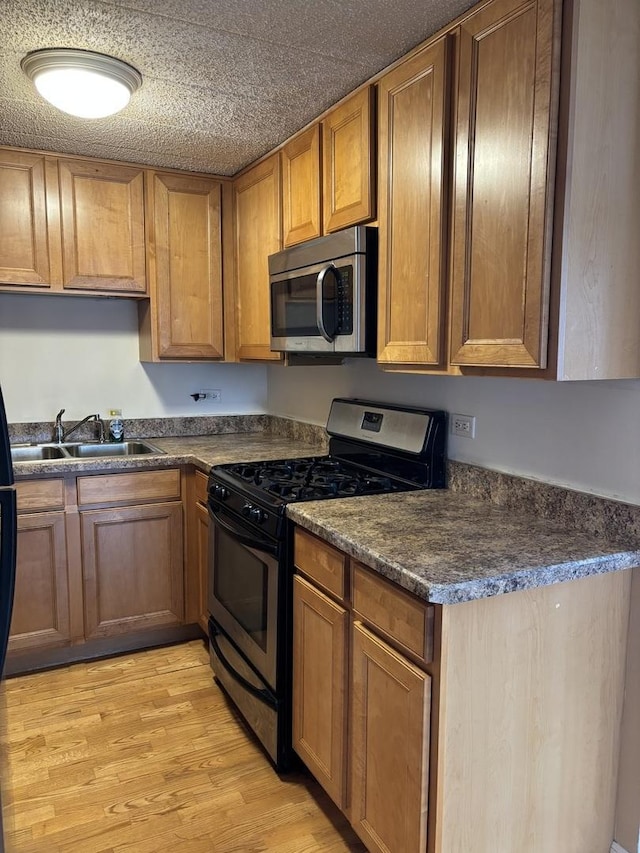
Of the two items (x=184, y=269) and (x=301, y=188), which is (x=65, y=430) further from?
(x=301, y=188)

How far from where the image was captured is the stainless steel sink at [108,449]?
3.02m

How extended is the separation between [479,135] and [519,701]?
1371 mm

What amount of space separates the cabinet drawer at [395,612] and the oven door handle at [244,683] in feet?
2.06

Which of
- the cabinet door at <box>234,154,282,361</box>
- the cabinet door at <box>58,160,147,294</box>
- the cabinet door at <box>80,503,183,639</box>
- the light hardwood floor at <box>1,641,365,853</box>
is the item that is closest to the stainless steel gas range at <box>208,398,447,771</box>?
the light hardwood floor at <box>1,641,365,853</box>

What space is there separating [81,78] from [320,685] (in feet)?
6.38

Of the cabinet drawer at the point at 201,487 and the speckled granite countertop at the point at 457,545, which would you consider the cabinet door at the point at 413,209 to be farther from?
the cabinet drawer at the point at 201,487

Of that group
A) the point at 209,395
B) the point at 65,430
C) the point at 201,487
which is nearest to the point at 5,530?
the point at 201,487

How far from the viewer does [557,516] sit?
5.61 feet

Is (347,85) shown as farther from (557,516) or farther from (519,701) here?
(519,701)

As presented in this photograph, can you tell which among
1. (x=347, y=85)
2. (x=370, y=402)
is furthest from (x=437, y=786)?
(x=347, y=85)

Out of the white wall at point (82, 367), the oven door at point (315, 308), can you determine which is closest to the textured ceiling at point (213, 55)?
the oven door at point (315, 308)

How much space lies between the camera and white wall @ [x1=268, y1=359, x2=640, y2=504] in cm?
155

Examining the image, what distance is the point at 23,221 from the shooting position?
2.71 m

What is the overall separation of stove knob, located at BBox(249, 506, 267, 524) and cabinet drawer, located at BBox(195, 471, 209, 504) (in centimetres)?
70
